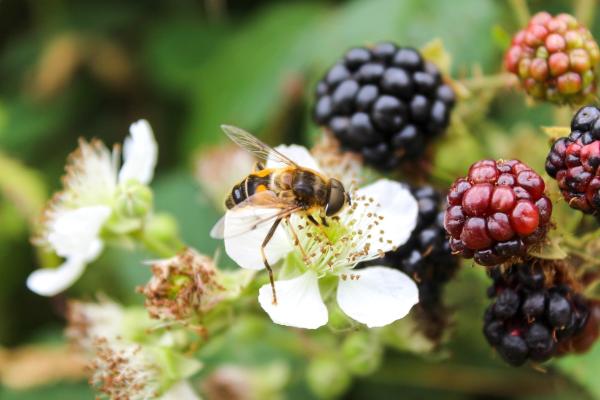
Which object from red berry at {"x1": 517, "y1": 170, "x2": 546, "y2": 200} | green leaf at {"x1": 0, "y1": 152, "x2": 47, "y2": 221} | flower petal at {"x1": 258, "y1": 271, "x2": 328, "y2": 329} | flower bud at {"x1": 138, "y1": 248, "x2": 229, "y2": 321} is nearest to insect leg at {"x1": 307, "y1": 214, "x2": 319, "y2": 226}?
flower petal at {"x1": 258, "y1": 271, "x2": 328, "y2": 329}

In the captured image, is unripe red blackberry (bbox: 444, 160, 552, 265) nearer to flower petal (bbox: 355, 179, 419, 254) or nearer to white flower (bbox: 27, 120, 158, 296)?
flower petal (bbox: 355, 179, 419, 254)

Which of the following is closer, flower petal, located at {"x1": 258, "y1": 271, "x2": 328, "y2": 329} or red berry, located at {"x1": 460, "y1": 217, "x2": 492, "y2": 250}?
red berry, located at {"x1": 460, "y1": 217, "x2": 492, "y2": 250}

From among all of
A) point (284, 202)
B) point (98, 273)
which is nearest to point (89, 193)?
point (284, 202)

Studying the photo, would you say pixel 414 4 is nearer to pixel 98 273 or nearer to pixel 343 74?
pixel 343 74

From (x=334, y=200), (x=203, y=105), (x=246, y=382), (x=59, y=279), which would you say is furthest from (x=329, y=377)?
(x=203, y=105)

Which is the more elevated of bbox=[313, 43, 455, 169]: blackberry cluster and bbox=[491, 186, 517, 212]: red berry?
bbox=[313, 43, 455, 169]: blackberry cluster

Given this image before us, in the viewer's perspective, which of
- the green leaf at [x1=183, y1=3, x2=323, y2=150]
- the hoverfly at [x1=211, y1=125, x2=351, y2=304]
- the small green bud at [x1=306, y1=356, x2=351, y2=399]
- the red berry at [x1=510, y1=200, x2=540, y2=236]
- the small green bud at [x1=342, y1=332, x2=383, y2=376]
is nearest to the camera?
the red berry at [x1=510, y1=200, x2=540, y2=236]
